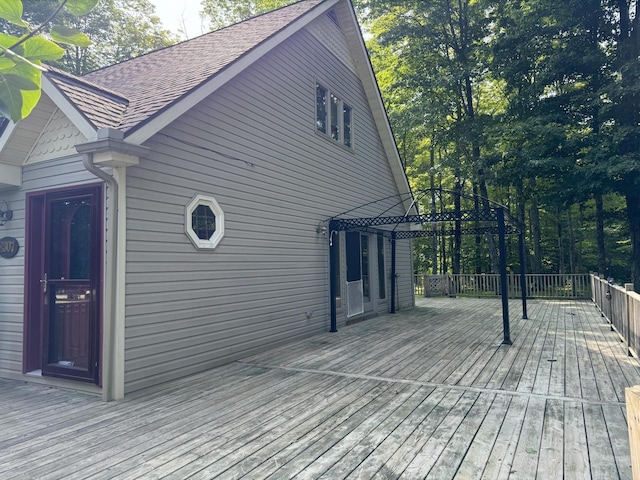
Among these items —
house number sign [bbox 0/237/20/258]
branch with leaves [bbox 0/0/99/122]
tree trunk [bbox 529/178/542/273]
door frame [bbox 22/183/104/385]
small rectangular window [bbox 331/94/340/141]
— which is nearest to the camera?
branch with leaves [bbox 0/0/99/122]

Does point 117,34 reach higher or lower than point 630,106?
higher

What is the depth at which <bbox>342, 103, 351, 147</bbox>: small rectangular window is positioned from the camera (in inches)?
352

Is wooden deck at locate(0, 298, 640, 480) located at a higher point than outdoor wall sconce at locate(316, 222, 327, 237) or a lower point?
lower

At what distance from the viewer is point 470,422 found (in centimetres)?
320

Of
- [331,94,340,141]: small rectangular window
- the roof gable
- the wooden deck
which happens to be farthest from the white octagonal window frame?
[331,94,340,141]: small rectangular window

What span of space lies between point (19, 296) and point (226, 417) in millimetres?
2988

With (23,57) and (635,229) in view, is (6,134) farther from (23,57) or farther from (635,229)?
(635,229)

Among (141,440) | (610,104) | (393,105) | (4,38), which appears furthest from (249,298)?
(393,105)

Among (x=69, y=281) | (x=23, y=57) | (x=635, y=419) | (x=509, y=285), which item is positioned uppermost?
(x=23, y=57)

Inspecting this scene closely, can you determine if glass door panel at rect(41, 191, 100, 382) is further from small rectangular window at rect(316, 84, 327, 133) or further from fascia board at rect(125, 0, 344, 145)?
small rectangular window at rect(316, 84, 327, 133)

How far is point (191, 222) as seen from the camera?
186 inches

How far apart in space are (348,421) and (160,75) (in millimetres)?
5216

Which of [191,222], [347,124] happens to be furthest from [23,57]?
[347,124]

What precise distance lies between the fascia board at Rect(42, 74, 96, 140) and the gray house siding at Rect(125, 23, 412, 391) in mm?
527
